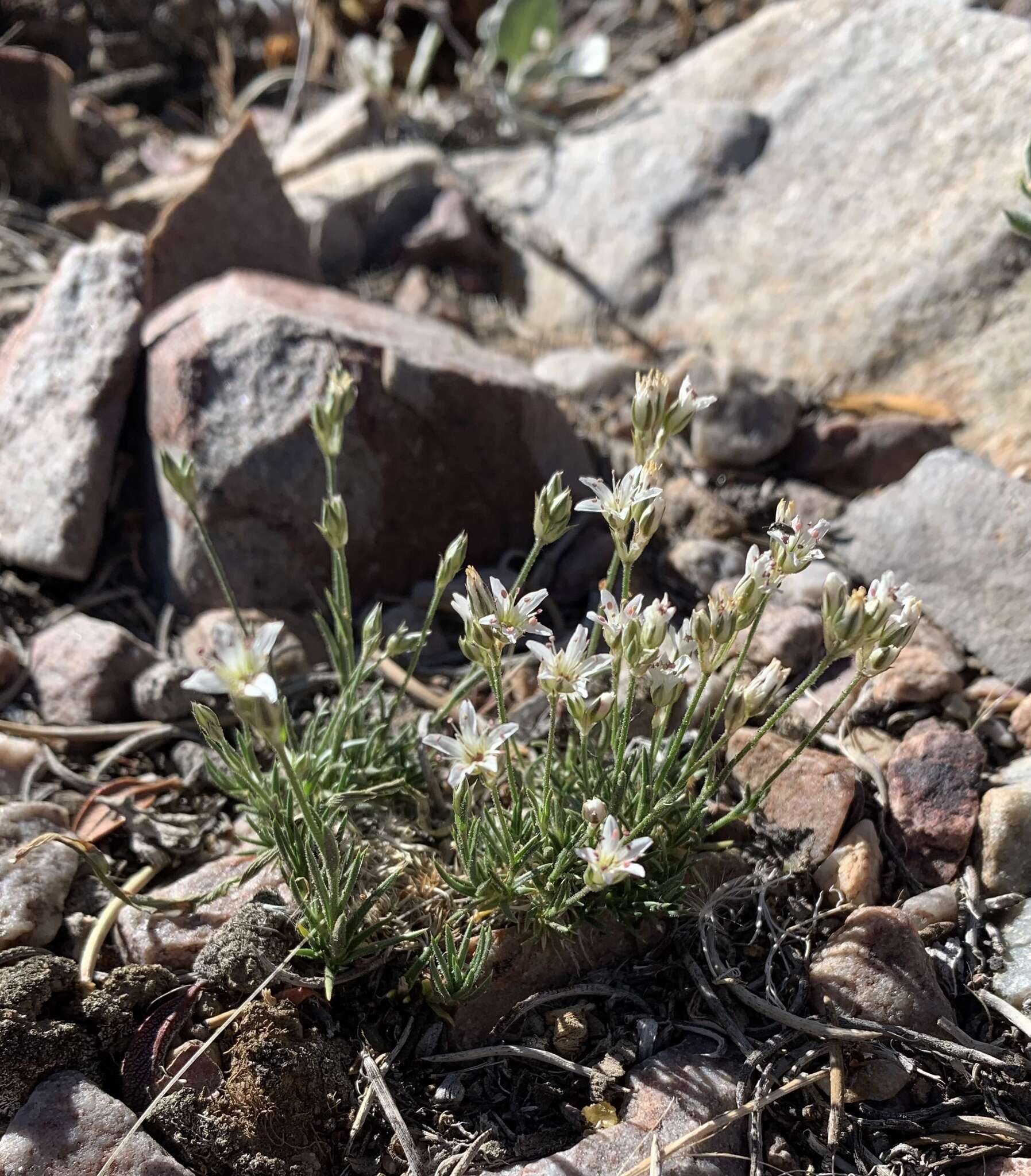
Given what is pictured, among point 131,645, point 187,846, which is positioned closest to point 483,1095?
point 187,846

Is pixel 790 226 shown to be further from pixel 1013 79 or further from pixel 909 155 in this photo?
pixel 1013 79

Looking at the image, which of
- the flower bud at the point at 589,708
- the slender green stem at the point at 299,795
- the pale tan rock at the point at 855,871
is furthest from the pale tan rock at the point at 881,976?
the slender green stem at the point at 299,795

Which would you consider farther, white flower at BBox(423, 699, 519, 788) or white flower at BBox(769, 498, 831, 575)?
white flower at BBox(769, 498, 831, 575)

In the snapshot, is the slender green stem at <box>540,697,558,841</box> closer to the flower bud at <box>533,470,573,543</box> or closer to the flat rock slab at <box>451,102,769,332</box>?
the flower bud at <box>533,470,573,543</box>

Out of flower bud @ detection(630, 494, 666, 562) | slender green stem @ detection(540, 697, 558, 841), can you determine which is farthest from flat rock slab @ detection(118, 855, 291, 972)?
flower bud @ detection(630, 494, 666, 562)

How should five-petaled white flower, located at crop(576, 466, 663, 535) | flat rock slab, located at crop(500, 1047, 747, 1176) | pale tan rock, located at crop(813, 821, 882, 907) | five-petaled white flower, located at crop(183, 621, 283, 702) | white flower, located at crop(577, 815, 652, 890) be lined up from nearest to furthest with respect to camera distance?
five-petaled white flower, located at crop(183, 621, 283, 702) → white flower, located at crop(577, 815, 652, 890) → flat rock slab, located at crop(500, 1047, 747, 1176) → five-petaled white flower, located at crop(576, 466, 663, 535) → pale tan rock, located at crop(813, 821, 882, 907)

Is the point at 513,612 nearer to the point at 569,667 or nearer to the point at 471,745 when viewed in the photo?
the point at 569,667

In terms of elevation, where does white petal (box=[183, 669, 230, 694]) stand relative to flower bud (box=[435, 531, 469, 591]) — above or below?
above
